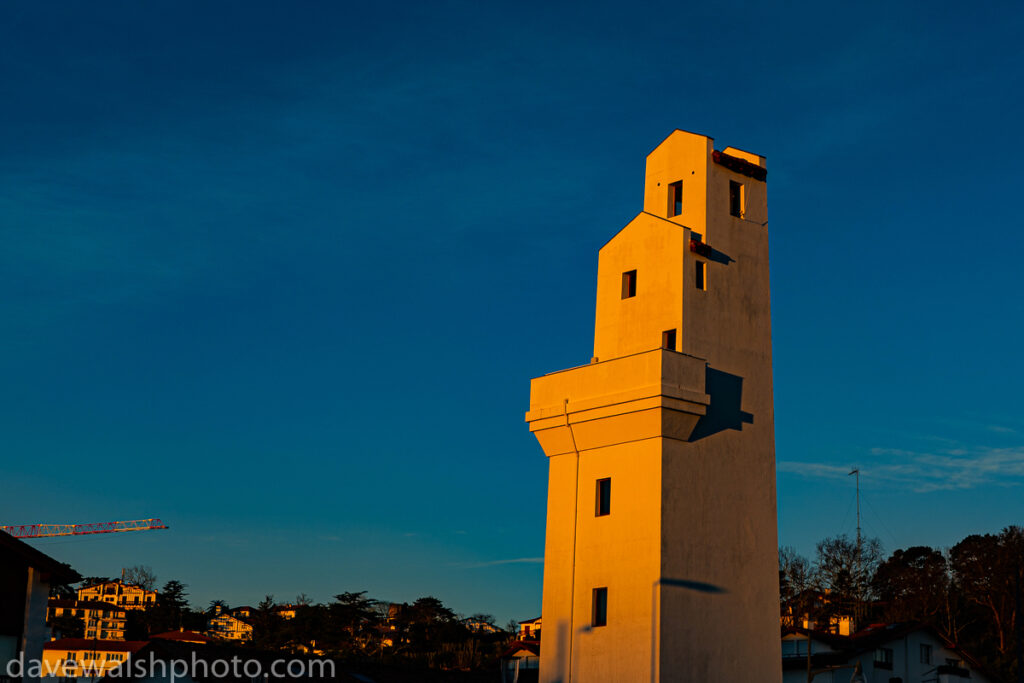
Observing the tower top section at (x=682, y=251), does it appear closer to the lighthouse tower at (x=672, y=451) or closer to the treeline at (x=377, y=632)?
the lighthouse tower at (x=672, y=451)

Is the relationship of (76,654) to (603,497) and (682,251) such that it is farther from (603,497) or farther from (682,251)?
(682,251)

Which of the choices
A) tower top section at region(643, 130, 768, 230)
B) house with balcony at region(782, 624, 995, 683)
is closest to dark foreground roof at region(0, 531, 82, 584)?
tower top section at region(643, 130, 768, 230)

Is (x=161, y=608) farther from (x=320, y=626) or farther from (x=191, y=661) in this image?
(x=191, y=661)

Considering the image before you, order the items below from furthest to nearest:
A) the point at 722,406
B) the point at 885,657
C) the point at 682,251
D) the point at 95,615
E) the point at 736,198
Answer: the point at 95,615 → the point at 885,657 → the point at 736,198 → the point at 682,251 → the point at 722,406

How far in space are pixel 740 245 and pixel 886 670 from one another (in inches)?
984

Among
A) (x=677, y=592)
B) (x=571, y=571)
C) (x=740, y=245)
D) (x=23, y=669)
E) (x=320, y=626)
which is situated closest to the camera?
(x=23, y=669)

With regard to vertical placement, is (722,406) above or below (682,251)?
below

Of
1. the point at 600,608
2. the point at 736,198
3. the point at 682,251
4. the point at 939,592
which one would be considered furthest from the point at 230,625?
the point at 682,251

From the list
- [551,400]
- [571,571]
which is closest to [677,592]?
[571,571]

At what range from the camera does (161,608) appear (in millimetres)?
135875

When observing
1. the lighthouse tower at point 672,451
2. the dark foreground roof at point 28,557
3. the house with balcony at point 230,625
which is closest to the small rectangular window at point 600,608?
the lighthouse tower at point 672,451

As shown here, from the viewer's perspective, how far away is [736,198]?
149 feet

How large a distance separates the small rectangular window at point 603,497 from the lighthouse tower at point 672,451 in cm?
6

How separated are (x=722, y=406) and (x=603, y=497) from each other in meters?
5.43
